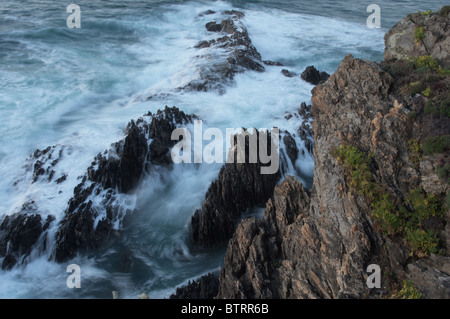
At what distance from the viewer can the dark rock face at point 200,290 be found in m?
16.6

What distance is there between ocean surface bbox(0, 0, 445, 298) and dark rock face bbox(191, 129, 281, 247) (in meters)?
0.99

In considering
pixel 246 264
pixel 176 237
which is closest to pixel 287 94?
pixel 176 237

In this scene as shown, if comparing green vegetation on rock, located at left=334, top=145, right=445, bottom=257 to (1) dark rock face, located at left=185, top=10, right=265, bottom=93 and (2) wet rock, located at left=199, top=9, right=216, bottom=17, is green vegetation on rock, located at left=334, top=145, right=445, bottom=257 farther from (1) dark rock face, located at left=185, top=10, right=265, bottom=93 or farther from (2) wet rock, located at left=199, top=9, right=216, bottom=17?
(2) wet rock, located at left=199, top=9, right=216, bottom=17

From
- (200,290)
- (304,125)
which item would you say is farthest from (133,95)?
(200,290)

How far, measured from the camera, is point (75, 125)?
1139 inches

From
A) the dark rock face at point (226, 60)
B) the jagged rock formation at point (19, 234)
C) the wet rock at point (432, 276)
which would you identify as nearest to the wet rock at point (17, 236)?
the jagged rock formation at point (19, 234)

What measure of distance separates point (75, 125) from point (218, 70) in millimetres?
14999

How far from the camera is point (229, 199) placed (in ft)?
69.7

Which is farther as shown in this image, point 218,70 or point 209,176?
point 218,70

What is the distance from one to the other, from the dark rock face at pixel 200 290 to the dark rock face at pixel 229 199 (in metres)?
3.00

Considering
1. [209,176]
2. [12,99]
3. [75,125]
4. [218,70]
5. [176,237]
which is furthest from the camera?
[218,70]

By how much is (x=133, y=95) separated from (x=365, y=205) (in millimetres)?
26431

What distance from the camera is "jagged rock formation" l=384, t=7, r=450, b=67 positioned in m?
19.2
